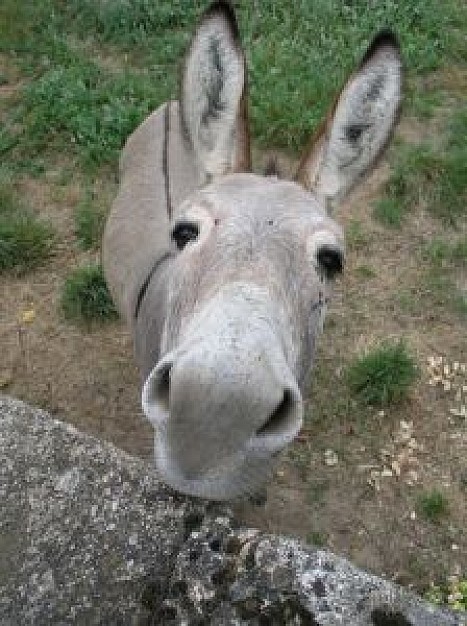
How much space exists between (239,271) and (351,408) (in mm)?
2412

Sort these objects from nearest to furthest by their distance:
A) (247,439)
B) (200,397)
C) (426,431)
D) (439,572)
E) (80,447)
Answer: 1. (200,397)
2. (247,439)
3. (80,447)
4. (439,572)
5. (426,431)

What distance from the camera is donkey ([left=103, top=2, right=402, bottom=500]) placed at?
6.61ft

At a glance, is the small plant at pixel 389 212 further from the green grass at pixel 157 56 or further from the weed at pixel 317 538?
the weed at pixel 317 538

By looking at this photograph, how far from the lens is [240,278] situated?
233cm

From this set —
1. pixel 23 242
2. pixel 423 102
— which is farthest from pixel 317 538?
pixel 423 102

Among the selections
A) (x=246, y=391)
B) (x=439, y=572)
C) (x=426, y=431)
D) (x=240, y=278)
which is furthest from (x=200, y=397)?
(x=426, y=431)

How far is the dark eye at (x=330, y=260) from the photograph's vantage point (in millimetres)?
2785

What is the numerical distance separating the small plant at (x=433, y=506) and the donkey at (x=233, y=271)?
152 centimetres

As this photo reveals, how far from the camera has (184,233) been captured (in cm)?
279

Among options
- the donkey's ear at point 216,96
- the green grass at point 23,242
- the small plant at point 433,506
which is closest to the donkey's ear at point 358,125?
the donkey's ear at point 216,96

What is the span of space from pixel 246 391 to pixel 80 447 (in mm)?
784

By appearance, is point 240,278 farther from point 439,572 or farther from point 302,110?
point 302,110

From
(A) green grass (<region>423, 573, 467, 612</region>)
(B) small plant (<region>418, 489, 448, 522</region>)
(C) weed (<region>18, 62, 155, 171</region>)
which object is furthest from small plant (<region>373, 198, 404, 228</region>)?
(A) green grass (<region>423, 573, 467, 612</region>)

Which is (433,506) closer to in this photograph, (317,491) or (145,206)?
(317,491)
